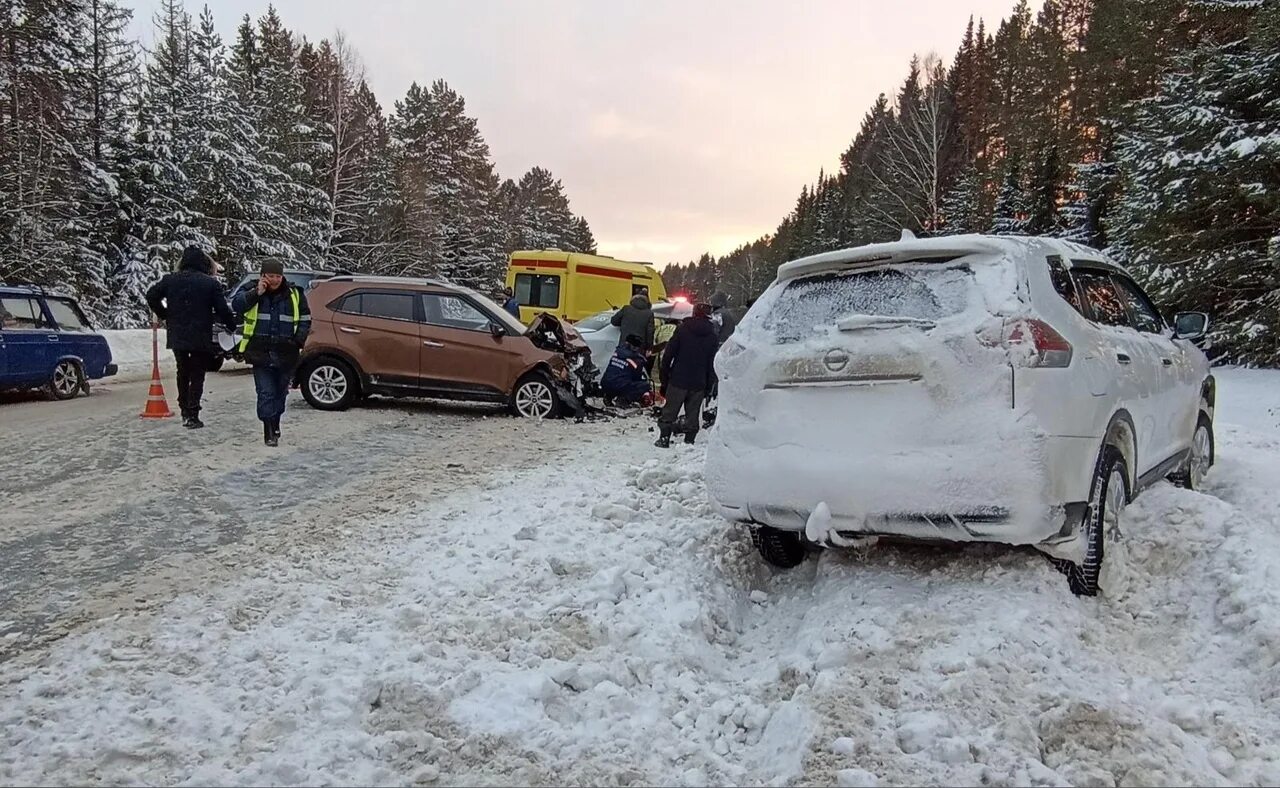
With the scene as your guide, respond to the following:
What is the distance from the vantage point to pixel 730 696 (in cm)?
320

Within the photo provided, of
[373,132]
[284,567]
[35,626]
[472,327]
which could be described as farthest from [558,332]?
[373,132]

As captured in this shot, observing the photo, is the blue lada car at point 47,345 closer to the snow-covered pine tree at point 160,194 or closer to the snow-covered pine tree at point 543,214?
the snow-covered pine tree at point 160,194

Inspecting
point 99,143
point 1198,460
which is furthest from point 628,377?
point 99,143

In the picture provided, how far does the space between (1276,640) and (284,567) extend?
4622 mm

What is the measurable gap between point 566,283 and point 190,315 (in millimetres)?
11333

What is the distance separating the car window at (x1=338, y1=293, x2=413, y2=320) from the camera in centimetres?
1074

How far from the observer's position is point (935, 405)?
11.9 ft

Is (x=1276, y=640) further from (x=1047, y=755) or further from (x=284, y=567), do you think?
(x=284, y=567)

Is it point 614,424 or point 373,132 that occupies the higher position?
point 373,132

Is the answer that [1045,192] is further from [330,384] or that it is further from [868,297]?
[868,297]

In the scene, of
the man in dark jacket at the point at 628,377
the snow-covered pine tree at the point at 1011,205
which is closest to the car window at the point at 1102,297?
the man in dark jacket at the point at 628,377

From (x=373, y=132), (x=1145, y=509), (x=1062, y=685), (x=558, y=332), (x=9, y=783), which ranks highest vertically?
(x=373, y=132)

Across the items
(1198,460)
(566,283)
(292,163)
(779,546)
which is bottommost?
(779,546)

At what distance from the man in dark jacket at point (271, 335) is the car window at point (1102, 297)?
Result: 6.91 meters
